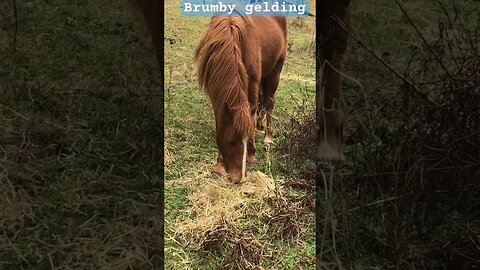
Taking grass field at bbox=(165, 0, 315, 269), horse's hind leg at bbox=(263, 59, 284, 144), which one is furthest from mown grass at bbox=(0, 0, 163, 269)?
horse's hind leg at bbox=(263, 59, 284, 144)

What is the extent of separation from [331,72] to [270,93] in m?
0.32

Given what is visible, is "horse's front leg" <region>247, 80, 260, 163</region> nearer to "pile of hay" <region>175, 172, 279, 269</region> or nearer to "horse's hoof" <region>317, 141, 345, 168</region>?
"pile of hay" <region>175, 172, 279, 269</region>

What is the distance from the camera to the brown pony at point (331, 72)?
6.15 ft

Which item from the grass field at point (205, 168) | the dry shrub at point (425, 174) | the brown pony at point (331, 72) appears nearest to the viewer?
the grass field at point (205, 168)

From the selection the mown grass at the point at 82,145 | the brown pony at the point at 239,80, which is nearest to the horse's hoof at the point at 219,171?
the brown pony at the point at 239,80

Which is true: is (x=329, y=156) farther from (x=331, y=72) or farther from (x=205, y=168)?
(x=205, y=168)

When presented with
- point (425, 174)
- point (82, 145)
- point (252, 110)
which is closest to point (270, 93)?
point (252, 110)

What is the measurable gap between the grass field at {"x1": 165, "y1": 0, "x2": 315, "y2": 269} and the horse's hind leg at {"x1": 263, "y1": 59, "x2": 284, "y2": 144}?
19 mm

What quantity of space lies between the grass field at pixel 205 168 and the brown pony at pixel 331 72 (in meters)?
0.09

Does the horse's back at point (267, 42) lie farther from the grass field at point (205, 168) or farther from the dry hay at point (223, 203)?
the dry hay at point (223, 203)

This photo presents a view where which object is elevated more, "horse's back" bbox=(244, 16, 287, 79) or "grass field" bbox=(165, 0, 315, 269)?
"horse's back" bbox=(244, 16, 287, 79)

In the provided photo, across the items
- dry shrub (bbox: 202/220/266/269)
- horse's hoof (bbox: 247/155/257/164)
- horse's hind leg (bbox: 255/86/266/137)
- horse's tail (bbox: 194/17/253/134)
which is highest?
horse's tail (bbox: 194/17/253/134)

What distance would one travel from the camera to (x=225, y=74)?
1.81 m

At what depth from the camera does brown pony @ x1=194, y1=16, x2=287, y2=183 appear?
1.78 m
